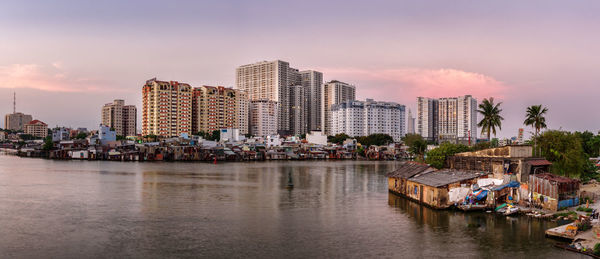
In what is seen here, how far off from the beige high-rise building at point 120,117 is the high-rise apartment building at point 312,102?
7678 cm

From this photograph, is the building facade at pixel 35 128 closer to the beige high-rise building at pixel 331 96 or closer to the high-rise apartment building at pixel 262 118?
the high-rise apartment building at pixel 262 118

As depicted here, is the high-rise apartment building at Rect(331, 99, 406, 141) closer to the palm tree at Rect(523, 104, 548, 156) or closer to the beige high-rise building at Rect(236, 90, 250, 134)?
the beige high-rise building at Rect(236, 90, 250, 134)

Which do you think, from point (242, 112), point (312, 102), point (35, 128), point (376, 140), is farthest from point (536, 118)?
point (35, 128)

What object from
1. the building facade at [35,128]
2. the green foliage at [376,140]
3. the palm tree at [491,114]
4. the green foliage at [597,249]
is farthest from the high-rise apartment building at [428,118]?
the building facade at [35,128]

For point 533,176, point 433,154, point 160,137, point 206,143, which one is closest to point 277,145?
point 206,143

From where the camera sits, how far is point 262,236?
64.8 feet

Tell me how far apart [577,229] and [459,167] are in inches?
468

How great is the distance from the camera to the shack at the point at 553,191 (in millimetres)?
22547

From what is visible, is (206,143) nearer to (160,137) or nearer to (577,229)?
(160,137)

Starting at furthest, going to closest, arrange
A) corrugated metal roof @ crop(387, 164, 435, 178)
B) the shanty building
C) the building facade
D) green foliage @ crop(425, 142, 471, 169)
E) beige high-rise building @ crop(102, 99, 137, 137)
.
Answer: the building facade
beige high-rise building @ crop(102, 99, 137, 137)
green foliage @ crop(425, 142, 471, 169)
corrugated metal roof @ crop(387, 164, 435, 178)
the shanty building

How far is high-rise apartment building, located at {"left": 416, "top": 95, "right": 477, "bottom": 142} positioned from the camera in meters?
168

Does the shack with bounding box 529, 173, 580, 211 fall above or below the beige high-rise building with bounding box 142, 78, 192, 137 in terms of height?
below

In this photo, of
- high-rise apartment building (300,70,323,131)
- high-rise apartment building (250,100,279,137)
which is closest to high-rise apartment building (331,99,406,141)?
high-rise apartment building (250,100,279,137)

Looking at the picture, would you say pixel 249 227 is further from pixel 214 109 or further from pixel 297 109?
pixel 297 109
